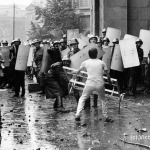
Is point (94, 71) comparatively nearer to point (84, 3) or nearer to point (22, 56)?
point (22, 56)

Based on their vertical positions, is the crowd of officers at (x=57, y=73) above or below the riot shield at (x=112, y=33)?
below

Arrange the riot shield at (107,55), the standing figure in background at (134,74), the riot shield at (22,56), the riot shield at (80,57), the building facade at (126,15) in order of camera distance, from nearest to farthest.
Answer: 1. the riot shield at (80,57)
2. the riot shield at (22,56)
3. the standing figure in background at (134,74)
4. the riot shield at (107,55)
5. the building facade at (126,15)

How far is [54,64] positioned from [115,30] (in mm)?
6199

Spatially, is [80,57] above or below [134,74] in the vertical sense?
above

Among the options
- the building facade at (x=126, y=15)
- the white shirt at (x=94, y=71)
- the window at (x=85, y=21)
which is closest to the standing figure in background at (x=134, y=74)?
the building facade at (x=126, y=15)

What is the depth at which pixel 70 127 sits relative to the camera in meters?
10.3

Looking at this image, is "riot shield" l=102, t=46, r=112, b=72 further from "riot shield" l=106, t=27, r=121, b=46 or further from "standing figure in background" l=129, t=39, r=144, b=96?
"riot shield" l=106, t=27, r=121, b=46

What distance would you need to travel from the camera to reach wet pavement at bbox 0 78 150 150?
8.69 metres

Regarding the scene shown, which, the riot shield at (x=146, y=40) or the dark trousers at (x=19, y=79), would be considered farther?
the riot shield at (x=146, y=40)

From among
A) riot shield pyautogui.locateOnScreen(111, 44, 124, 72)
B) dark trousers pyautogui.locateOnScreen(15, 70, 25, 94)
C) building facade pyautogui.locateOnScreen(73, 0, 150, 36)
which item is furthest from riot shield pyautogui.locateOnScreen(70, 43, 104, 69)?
building facade pyautogui.locateOnScreen(73, 0, 150, 36)

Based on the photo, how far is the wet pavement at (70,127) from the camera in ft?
28.5

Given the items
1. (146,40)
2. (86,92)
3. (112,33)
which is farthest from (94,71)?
(112,33)

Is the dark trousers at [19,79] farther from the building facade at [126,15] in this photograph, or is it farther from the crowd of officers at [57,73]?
the building facade at [126,15]

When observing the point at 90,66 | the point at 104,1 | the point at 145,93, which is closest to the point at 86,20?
the point at 104,1
